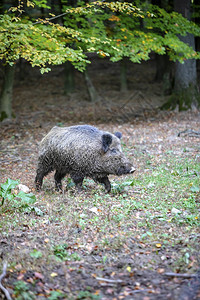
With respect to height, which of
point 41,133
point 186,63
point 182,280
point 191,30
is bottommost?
point 182,280

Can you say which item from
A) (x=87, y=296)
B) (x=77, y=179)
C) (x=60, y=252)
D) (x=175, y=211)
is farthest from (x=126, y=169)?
(x=87, y=296)

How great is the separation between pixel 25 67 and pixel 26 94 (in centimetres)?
573

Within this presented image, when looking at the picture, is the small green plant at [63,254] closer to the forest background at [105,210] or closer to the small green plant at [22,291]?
the forest background at [105,210]

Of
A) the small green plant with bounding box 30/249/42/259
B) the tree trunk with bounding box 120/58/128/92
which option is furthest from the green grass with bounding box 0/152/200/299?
the tree trunk with bounding box 120/58/128/92

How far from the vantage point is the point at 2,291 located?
343cm

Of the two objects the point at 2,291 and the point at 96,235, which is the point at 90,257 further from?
the point at 2,291

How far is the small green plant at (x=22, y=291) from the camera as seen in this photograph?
131 inches

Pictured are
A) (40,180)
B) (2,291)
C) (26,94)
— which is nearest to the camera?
(2,291)

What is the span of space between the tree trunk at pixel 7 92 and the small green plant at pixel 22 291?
11871mm

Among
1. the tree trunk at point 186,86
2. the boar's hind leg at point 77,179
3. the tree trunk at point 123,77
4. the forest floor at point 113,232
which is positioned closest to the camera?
the forest floor at point 113,232

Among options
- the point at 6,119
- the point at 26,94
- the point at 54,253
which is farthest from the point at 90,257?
the point at 26,94

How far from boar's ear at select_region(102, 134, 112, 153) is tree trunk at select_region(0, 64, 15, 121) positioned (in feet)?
29.5

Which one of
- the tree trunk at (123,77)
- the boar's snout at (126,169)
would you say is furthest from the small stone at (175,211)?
the tree trunk at (123,77)

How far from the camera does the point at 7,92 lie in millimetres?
14617
